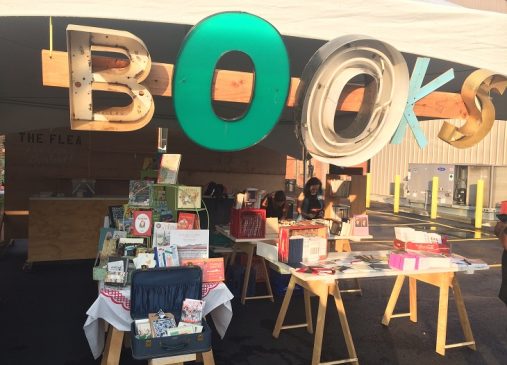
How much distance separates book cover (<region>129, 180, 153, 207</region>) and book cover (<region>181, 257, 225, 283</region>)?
1.05 meters

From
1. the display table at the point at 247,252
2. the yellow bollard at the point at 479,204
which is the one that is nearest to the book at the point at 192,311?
the display table at the point at 247,252

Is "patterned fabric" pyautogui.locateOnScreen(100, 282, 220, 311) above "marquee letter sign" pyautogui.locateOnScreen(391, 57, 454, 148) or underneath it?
underneath

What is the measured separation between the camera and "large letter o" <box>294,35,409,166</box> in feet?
8.93

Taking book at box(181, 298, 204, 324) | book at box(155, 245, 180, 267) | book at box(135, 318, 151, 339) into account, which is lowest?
book at box(135, 318, 151, 339)

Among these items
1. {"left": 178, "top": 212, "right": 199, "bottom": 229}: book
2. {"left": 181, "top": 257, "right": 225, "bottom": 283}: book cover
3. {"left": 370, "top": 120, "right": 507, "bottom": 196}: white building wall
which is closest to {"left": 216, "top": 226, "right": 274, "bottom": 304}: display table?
{"left": 178, "top": 212, "right": 199, "bottom": 229}: book

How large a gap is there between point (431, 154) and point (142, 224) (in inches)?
710

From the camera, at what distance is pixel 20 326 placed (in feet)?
15.0

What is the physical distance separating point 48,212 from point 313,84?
577 cm

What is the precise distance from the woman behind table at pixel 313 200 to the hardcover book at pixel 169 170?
2680mm

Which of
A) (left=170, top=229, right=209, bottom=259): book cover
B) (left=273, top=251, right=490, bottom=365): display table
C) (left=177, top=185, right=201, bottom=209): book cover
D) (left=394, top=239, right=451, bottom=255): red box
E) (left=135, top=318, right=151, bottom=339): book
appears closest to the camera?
(left=135, top=318, right=151, bottom=339): book

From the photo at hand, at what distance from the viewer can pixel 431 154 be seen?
1939 cm

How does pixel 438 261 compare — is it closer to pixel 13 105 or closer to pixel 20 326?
pixel 20 326

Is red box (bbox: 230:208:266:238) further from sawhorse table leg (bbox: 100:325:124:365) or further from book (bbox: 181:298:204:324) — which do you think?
sawhorse table leg (bbox: 100:325:124:365)

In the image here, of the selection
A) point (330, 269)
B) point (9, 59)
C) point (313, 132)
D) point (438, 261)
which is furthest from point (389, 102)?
point (9, 59)
